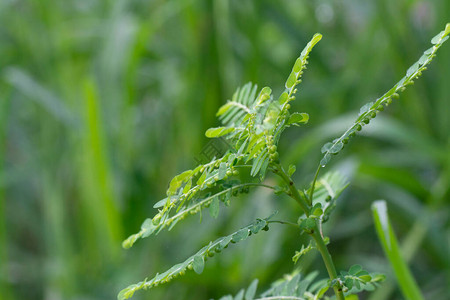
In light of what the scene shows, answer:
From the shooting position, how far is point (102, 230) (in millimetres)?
890

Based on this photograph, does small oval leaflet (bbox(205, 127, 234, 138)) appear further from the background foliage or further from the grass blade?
the background foliage

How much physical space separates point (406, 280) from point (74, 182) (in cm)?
94

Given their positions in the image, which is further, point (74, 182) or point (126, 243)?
point (74, 182)

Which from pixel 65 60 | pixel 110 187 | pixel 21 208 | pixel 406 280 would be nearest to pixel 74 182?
pixel 21 208

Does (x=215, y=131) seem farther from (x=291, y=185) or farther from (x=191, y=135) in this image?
(x=191, y=135)

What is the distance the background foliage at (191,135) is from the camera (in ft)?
2.69

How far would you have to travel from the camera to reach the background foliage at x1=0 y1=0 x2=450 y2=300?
0.82m

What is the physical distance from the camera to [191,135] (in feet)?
3.10

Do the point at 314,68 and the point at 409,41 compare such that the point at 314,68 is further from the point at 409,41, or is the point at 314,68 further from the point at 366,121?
the point at 366,121

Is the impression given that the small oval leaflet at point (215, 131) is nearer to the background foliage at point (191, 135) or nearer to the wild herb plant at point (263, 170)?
the wild herb plant at point (263, 170)

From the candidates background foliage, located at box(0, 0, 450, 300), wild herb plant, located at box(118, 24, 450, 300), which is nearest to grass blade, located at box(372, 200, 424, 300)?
wild herb plant, located at box(118, 24, 450, 300)

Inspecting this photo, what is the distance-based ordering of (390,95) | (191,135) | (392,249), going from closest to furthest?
1. (390,95)
2. (392,249)
3. (191,135)

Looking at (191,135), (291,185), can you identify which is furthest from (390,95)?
(191,135)

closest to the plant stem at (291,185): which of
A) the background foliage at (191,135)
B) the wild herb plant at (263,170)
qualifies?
the wild herb plant at (263,170)
